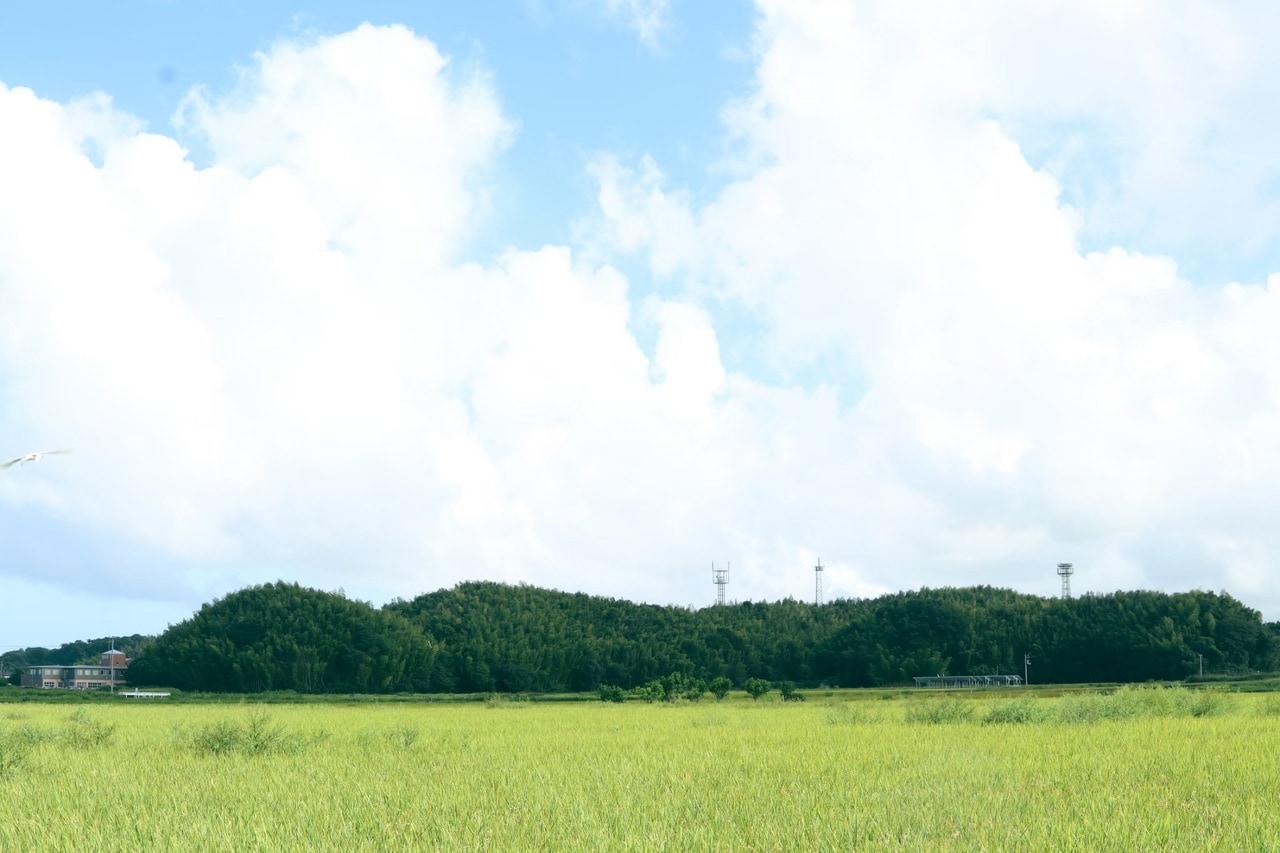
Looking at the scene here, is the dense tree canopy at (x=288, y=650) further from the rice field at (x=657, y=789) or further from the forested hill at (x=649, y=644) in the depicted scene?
the rice field at (x=657, y=789)

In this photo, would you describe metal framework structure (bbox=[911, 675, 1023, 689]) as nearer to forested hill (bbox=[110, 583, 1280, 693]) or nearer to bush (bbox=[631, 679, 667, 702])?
forested hill (bbox=[110, 583, 1280, 693])

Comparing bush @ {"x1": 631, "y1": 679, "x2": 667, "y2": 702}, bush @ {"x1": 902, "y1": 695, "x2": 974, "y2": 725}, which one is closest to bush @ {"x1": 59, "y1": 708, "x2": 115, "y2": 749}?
bush @ {"x1": 902, "y1": 695, "x2": 974, "y2": 725}

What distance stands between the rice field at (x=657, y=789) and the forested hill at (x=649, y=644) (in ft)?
189

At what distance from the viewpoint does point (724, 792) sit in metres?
13.2

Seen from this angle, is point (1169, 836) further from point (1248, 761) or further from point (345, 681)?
point (345, 681)

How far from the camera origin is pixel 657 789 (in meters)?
13.6

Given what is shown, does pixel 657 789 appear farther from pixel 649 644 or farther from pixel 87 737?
pixel 649 644

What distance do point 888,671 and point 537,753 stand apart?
73.9 metres

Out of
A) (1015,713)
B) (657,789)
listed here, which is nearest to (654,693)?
(1015,713)

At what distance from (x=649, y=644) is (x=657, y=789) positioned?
278ft

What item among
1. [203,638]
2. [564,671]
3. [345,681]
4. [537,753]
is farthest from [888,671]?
[537,753]

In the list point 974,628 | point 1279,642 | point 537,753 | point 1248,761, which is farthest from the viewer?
point 974,628

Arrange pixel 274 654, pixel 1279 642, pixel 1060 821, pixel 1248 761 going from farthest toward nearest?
1. pixel 1279 642
2. pixel 274 654
3. pixel 1248 761
4. pixel 1060 821

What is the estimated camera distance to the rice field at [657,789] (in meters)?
10.1
